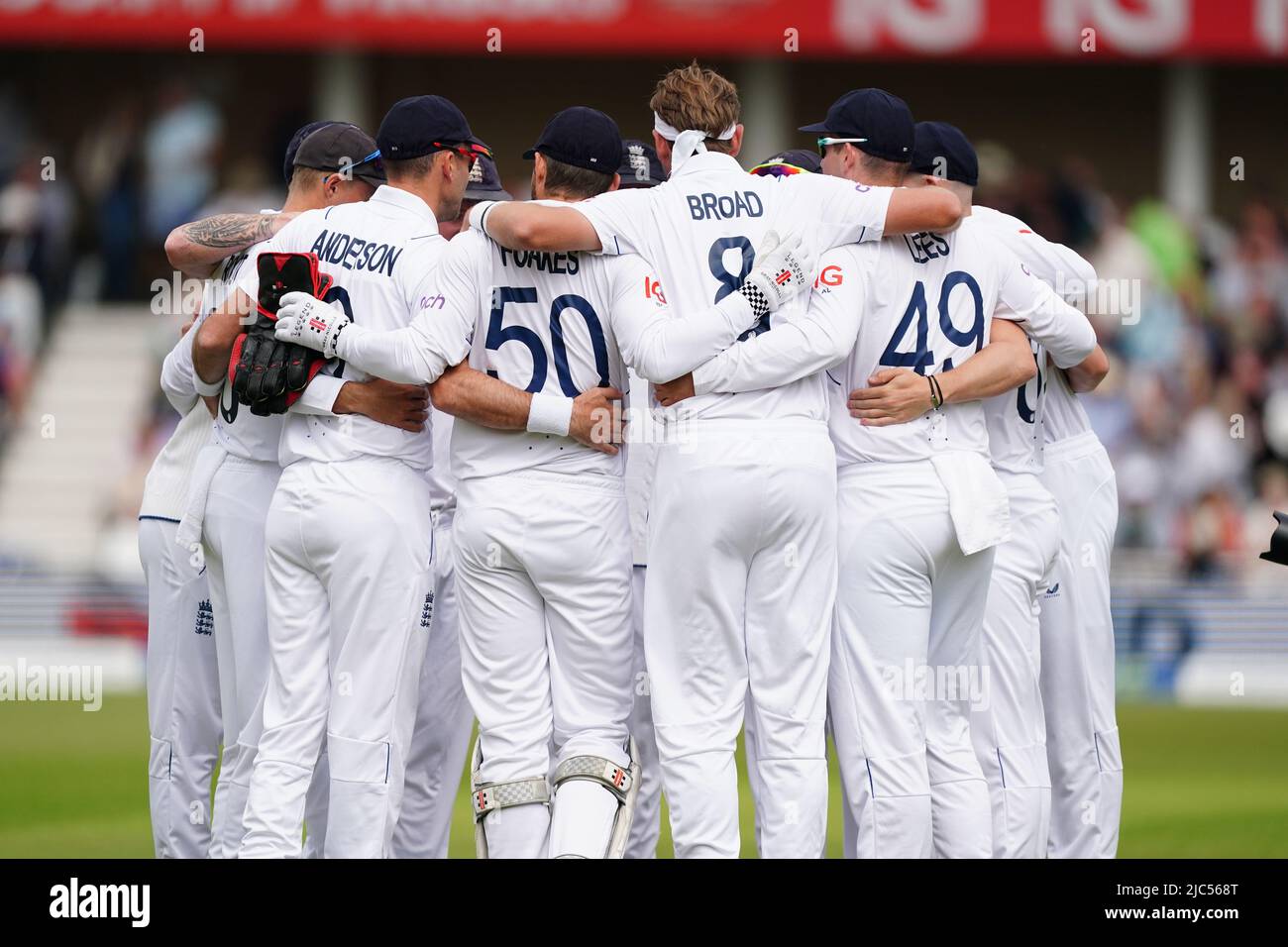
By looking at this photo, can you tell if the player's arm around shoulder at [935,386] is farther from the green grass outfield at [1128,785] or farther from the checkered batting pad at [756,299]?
the green grass outfield at [1128,785]

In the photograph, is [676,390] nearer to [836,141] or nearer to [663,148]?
[663,148]

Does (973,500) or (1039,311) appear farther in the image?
(1039,311)

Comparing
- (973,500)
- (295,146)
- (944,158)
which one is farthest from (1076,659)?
(295,146)

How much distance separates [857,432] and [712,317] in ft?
2.51

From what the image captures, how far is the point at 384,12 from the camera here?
19938 mm

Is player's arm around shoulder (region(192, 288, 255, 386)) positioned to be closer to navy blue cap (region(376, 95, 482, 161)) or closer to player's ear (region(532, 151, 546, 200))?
navy blue cap (region(376, 95, 482, 161))

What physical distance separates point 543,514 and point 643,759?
134 cm

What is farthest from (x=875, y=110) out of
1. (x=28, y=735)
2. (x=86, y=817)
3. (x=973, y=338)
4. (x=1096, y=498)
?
(x=28, y=735)

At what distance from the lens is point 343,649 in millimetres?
6266

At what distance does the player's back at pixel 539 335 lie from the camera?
6164mm

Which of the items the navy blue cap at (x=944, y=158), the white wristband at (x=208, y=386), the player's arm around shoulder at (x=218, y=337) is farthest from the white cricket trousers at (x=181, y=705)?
the navy blue cap at (x=944, y=158)

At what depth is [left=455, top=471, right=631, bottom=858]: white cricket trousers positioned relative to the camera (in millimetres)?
6117

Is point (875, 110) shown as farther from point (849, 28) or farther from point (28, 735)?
point (849, 28)
